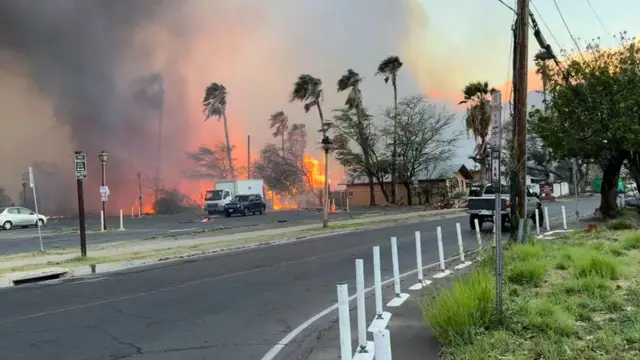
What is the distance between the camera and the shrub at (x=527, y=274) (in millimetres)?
8164

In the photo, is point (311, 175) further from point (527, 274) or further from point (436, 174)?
point (527, 274)

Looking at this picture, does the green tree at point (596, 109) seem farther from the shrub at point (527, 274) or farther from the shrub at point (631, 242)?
the shrub at point (527, 274)

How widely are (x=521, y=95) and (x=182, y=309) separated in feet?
34.3

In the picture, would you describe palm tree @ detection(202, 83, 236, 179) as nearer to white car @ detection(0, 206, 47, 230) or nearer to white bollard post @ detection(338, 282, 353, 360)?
white car @ detection(0, 206, 47, 230)

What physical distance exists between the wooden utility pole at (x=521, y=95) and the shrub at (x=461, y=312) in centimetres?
825

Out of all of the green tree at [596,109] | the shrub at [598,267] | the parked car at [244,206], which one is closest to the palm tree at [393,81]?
the parked car at [244,206]

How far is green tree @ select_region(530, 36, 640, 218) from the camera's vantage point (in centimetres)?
1857

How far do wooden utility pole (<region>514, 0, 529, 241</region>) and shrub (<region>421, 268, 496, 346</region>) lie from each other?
825 cm

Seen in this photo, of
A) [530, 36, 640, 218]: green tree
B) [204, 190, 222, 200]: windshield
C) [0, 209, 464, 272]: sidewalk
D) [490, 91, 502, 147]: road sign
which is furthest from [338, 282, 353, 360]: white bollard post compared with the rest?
[204, 190, 222, 200]: windshield

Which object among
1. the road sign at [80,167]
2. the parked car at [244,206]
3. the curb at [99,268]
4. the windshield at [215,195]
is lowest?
the curb at [99,268]

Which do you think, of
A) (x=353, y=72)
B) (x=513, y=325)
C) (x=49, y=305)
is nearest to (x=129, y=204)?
(x=353, y=72)

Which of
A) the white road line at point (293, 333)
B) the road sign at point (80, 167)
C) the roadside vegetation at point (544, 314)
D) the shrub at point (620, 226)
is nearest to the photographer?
the roadside vegetation at point (544, 314)

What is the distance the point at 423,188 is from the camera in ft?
170

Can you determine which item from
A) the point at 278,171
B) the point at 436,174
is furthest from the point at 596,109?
the point at 278,171
